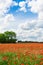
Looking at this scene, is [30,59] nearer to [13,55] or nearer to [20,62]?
[20,62]

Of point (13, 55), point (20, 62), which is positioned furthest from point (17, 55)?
point (20, 62)

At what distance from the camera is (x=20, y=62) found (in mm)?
10578

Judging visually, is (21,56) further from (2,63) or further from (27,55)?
(2,63)

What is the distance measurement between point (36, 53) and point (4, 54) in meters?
1.69

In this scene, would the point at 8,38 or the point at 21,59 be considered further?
the point at 8,38

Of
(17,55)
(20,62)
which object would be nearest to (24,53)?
(17,55)

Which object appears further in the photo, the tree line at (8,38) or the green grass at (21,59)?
the tree line at (8,38)

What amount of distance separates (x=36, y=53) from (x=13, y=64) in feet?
5.71

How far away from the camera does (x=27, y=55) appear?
11.3 m

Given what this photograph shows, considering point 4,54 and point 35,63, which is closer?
point 35,63

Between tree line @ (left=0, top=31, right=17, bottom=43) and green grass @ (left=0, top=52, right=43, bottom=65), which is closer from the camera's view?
A: green grass @ (left=0, top=52, right=43, bottom=65)

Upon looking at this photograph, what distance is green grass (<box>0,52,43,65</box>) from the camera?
1044 centimetres

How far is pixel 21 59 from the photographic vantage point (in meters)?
10.8

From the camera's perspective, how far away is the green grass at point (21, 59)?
1044 cm
